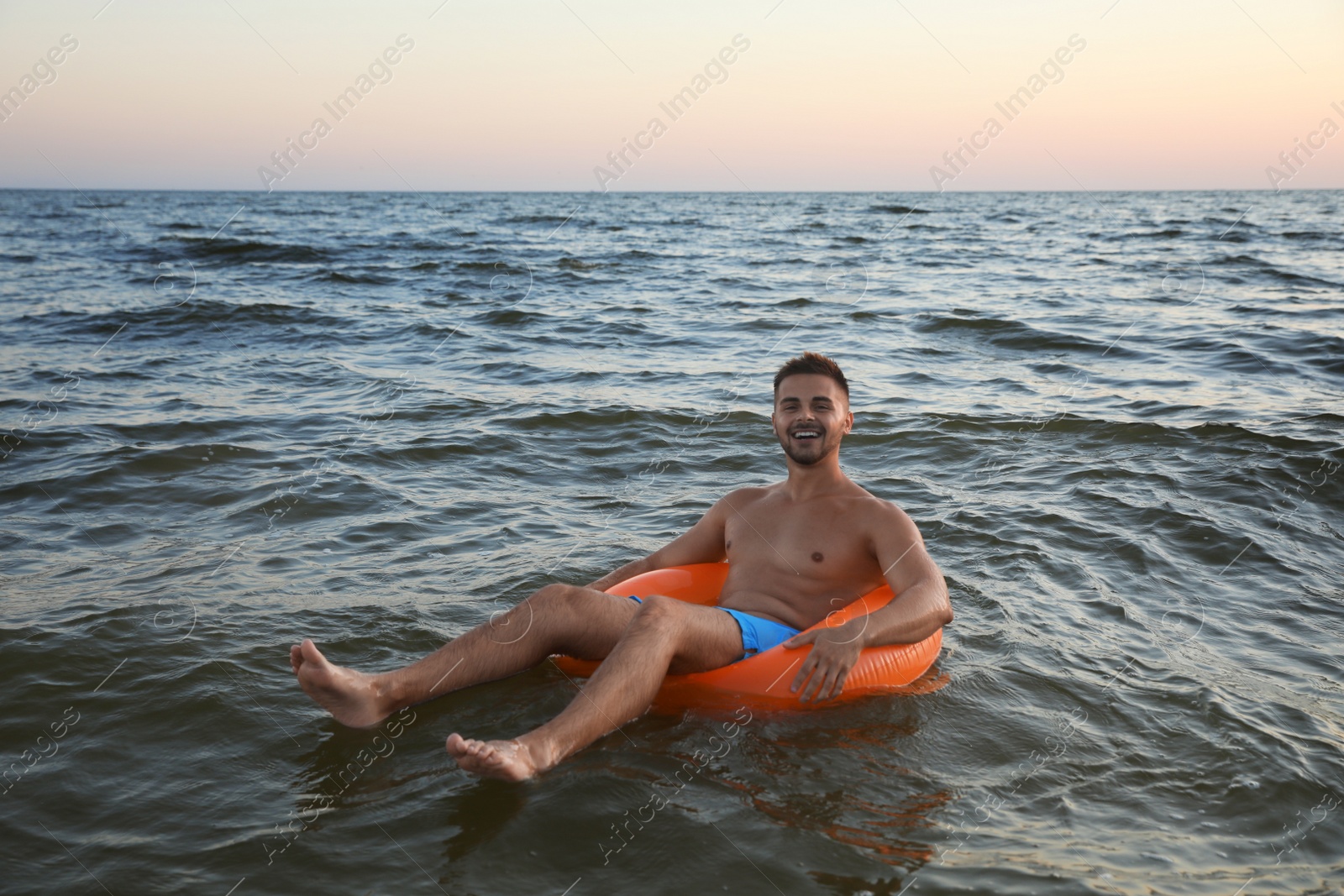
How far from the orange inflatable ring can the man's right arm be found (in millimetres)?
262

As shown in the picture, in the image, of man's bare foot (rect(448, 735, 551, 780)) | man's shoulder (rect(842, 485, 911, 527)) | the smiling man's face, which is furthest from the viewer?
the smiling man's face

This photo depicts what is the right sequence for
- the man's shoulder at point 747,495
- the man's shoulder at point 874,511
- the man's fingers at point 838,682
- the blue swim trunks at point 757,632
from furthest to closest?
the man's shoulder at point 747,495 → the man's shoulder at point 874,511 → the blue swim trunks at point 757,632 → the man's fingers at point 838,682

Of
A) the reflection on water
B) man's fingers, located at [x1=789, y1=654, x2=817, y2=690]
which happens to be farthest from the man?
the reflection on water

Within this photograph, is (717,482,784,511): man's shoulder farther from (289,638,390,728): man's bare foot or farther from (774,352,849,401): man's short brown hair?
(289,638,390,728): man's bare foot

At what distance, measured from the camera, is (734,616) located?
3.33 m

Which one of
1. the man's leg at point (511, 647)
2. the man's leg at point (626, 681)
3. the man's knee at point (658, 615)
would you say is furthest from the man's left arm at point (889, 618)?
the man's leg at point (511, 647)

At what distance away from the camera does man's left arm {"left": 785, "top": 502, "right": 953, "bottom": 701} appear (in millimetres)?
2965

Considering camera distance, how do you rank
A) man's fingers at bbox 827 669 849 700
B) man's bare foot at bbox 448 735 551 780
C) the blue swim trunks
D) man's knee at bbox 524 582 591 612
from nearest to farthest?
1. man's bare foot at bbox 448 735 551 780
2. man's fingers at bbox 827 669 849 700
3. man's knee at bbox 524 582 591 612
4. the blue swim trunks

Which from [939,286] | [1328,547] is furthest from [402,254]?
[1328,547]

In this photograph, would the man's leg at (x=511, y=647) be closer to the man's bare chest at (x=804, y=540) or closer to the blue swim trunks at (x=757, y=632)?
the blue swim trunks at (x=757, y=632)

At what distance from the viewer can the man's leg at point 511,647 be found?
3.01 meters

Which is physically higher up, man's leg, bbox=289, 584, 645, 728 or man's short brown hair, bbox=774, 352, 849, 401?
man's short brown hair, bbox=774, 352, 849, 401

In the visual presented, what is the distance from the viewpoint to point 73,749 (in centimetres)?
295

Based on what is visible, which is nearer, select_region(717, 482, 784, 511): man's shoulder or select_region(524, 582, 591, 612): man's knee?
select_region(524, 582, 591, 612): man's knee
